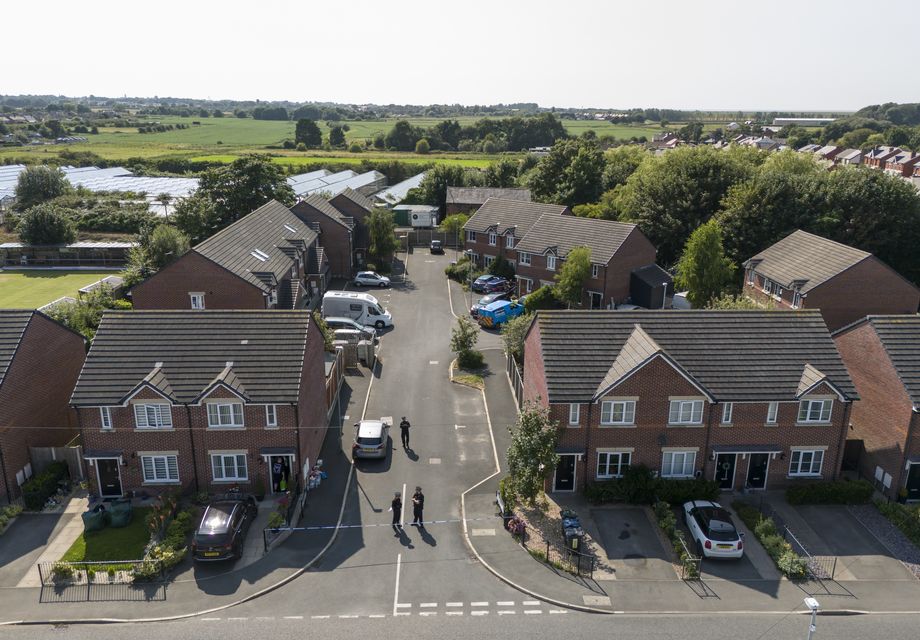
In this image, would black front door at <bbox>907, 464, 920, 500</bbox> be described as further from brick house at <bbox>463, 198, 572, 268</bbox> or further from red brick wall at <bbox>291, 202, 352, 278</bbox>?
red brick wall at <bbox>291, 202, 352, 278</bbox>

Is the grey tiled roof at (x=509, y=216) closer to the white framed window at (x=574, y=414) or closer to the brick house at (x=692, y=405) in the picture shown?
the brick house at (x=692, y=405)

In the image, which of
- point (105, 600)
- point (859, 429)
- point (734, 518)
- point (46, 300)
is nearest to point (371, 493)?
point (105, 600)

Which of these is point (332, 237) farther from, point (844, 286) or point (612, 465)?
point (844, 286)

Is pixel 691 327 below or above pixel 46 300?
above

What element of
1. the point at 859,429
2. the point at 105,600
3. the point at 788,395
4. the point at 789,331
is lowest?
the point at 105,600

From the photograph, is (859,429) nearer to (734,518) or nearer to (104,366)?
(734,518)

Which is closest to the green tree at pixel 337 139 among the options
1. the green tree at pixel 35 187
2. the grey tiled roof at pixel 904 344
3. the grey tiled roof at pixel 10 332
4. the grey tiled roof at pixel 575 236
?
the green tree at pixel 35 187

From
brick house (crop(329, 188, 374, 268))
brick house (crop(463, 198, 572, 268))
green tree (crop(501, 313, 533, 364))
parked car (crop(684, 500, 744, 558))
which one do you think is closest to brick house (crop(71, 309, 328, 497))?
green tree (crop(501, 313, 533, 364))
